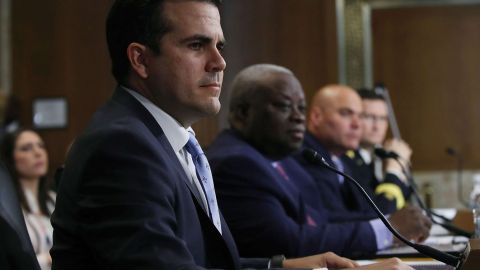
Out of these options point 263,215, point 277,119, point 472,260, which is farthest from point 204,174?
point 277,119

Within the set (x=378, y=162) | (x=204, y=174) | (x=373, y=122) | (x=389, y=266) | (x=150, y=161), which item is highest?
(x=150, y=161)

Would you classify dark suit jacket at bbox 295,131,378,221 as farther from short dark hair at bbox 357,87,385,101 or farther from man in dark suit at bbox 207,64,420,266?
short dark hair at bbox 357,87,385,101

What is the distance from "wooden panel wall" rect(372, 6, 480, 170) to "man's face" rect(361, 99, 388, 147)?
3.11 feet

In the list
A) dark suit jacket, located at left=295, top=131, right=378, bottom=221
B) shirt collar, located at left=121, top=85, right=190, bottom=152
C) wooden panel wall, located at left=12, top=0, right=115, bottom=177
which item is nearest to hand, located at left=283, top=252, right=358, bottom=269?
shirt collar, located at left=121, top=85, right=190, bottom=152

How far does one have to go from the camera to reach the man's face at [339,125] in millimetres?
4391

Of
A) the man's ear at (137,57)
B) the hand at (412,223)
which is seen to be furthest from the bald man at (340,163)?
the man's ear at (137,57)

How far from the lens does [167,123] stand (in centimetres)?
171

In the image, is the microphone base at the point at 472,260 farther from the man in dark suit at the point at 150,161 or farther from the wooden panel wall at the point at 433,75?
the wooden panel wall at the point at 433,75

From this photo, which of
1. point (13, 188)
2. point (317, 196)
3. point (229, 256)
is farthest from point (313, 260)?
point (317, 196)

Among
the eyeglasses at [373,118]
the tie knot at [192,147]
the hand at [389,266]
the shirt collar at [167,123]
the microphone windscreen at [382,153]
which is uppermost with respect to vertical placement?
the shirt collar at [167,123]

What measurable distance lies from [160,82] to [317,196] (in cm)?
185

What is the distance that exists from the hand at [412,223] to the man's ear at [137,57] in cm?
140

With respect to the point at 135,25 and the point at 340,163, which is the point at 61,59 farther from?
the point at 135,25

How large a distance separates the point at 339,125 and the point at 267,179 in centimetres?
181
